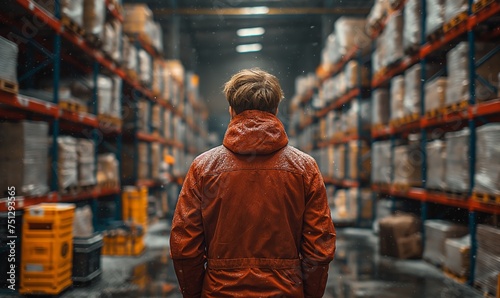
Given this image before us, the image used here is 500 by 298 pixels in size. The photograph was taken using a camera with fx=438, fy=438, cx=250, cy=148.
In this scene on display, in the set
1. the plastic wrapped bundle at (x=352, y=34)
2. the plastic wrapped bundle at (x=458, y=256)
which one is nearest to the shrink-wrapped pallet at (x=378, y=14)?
the plastic wrapped bundle at (x=352, y=34)

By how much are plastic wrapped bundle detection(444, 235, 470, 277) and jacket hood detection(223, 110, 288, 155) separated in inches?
170

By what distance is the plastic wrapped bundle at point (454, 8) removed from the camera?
5.40 m

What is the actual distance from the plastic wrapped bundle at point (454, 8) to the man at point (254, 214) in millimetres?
4534

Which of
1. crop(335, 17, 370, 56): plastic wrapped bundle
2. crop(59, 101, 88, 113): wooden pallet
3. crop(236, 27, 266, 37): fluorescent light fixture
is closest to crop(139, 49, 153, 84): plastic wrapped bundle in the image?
crop(59, 101, 88, 113): wooden pallet

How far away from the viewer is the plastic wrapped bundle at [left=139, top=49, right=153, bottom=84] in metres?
9.94

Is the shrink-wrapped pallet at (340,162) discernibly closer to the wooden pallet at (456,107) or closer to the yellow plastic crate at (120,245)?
the wooden pallet at (456,107)

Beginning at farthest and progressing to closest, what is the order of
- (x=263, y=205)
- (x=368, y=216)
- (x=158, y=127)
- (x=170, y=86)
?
(x=170, y=86) < (x=158, y=127) < (x=368, y=216) < (x=263, y=205)

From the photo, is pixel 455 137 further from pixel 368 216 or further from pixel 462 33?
pixel 368 216

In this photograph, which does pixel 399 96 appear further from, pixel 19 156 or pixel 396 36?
pixel 19 156

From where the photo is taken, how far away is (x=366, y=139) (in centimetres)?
1037

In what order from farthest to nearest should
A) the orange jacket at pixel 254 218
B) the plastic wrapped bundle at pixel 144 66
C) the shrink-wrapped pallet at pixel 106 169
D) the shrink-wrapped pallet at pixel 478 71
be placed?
the plastic wrapped bundle at pixel 144 66 → the shrink-wrapped pallet at pixel 106 169 → the shrink-wrapped pallet at pixel 478 71 → the orange jacket at pixel 254 218

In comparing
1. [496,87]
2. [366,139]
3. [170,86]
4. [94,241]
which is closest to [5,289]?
→ [94,241]

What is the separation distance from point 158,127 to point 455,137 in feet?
25.4

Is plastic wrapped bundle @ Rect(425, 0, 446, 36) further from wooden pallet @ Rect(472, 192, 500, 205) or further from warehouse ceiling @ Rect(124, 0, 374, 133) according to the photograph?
warehouse ceiling @ Rect(124, 0, 374, 133)
